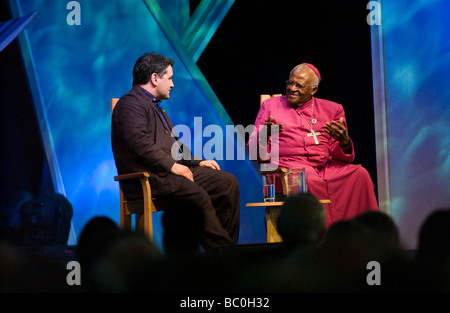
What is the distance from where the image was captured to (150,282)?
1129 millimetres

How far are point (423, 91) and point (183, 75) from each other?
200 cm

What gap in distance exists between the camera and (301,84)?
3.81m

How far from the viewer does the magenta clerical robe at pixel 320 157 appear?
3.56 m

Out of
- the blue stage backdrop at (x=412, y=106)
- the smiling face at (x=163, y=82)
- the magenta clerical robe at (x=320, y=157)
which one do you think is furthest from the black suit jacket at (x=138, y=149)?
the blue stage backdrop at (x=412, y=106)

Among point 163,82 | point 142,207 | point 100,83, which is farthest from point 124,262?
point 100,83

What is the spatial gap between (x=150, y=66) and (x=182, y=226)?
2.11 m

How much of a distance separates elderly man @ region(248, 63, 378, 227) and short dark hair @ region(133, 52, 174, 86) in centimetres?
78

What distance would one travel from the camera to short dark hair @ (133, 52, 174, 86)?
10.6 feet

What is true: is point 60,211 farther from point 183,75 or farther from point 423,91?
point 423,91

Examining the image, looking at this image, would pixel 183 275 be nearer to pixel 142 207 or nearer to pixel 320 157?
pixel 142 207

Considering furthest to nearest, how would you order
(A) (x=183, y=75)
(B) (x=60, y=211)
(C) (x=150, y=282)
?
(A) (x=183, y=75)
(B) (x=60, y=211)
(C) (x=150, y=282)

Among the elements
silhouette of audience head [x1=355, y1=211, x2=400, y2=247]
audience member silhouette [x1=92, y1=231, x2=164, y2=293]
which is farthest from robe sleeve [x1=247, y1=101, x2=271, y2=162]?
audience member silhouette [x1=92, y1=231, x2=164, y2=293]
